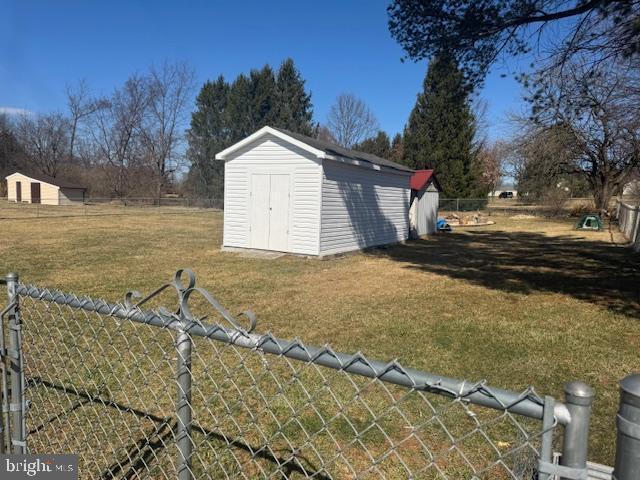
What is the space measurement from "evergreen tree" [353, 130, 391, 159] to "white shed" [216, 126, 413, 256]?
2895 centimetres

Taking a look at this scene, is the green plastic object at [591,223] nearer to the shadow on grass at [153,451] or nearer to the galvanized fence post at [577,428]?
the shadow on grass at [153,451]

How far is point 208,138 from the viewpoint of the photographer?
1651 inches

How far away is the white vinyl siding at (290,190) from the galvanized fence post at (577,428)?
33.2 feet

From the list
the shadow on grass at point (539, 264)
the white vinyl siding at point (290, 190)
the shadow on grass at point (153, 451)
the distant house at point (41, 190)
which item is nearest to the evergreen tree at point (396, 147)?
the shadow on grass at point (539, 264)

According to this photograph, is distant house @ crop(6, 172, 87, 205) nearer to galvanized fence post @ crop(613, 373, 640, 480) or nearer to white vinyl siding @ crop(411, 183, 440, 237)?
white vinyl siding @ crop(411, 183, 440, 237)

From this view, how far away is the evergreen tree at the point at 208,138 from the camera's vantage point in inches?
1593

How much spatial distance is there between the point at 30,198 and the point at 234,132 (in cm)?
1942

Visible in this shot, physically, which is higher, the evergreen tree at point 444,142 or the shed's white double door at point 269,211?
the evergreen tree at point 444,142

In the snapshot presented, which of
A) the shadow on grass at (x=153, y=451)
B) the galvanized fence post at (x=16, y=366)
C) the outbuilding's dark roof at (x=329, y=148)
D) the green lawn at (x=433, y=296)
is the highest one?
the outbuilding's dark roof at (x=329, y=148)

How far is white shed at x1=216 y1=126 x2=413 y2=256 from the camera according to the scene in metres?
11.1

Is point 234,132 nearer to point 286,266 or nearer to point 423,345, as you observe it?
point 286,266

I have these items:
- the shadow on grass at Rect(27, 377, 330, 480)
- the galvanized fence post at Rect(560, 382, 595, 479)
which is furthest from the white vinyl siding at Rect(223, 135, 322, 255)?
the galvanized fence post at Rect(560, 382, 595, 479)

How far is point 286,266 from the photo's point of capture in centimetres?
1009

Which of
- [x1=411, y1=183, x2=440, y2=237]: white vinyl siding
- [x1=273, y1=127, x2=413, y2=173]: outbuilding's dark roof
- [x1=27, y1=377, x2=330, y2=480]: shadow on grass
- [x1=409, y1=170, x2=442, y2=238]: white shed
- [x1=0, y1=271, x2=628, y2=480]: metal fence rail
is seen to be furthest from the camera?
[x1=411, y1=183, x2=440, y2=237]: white vinyl siding
